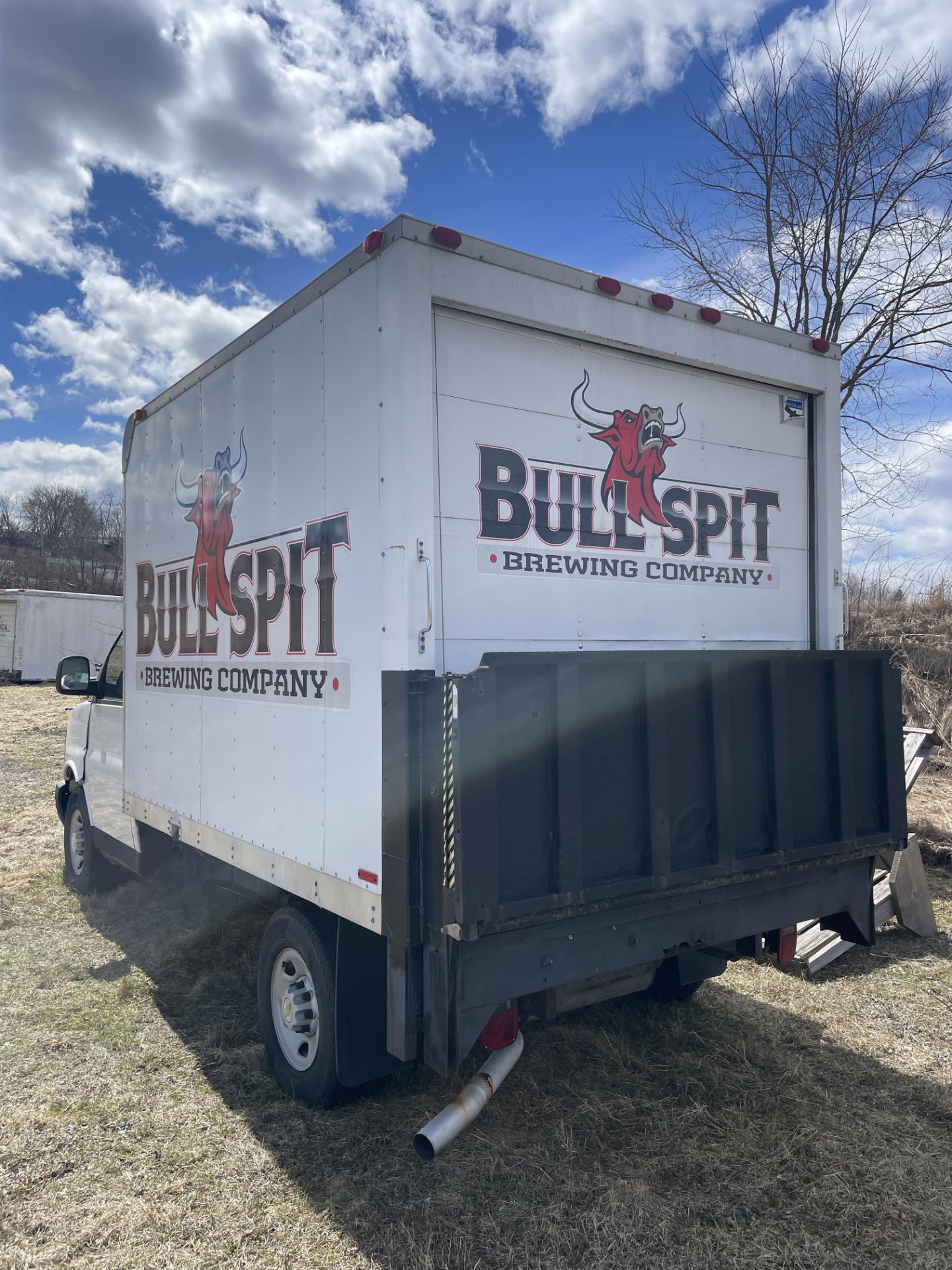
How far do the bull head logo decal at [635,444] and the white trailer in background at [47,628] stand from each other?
946 inches

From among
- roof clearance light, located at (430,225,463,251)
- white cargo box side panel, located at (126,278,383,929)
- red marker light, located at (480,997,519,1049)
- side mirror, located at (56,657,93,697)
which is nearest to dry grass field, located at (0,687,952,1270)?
red marker light, located at (480,997,519,1049)

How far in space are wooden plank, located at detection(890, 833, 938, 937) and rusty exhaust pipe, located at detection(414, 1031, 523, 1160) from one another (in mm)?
3519

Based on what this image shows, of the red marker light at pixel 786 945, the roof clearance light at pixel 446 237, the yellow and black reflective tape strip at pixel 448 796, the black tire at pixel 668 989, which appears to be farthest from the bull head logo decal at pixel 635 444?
the black tire at pixel 668 989

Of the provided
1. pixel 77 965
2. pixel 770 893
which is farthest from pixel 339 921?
pixel 77 965

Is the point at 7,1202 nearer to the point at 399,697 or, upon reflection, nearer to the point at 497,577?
the point at 399,697

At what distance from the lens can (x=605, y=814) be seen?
3104 mm

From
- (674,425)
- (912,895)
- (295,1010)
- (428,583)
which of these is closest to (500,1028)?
(295,1010)

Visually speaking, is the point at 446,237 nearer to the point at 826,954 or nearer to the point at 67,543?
the point at 826,954

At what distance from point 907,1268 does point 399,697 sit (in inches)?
92.8

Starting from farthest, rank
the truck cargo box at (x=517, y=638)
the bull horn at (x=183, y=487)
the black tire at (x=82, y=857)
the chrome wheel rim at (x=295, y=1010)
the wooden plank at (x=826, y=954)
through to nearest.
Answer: the black tire at (x=82, y=857) → the wooden plank at (x=826, y=954) → the bull horn at (x=183, y=487) → the chrome wheel rim at (x=295, y=1010) → the truck cargo box at (x=517, y=638)

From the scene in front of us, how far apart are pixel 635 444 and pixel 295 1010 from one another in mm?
2805

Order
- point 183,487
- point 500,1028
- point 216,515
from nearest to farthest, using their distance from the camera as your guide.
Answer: point 500,1028, point 216,515, point 183,487

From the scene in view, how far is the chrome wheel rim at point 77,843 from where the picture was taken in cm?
703

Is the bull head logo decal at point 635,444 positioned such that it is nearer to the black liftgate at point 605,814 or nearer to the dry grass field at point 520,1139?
the black liftgate at point 605,814
